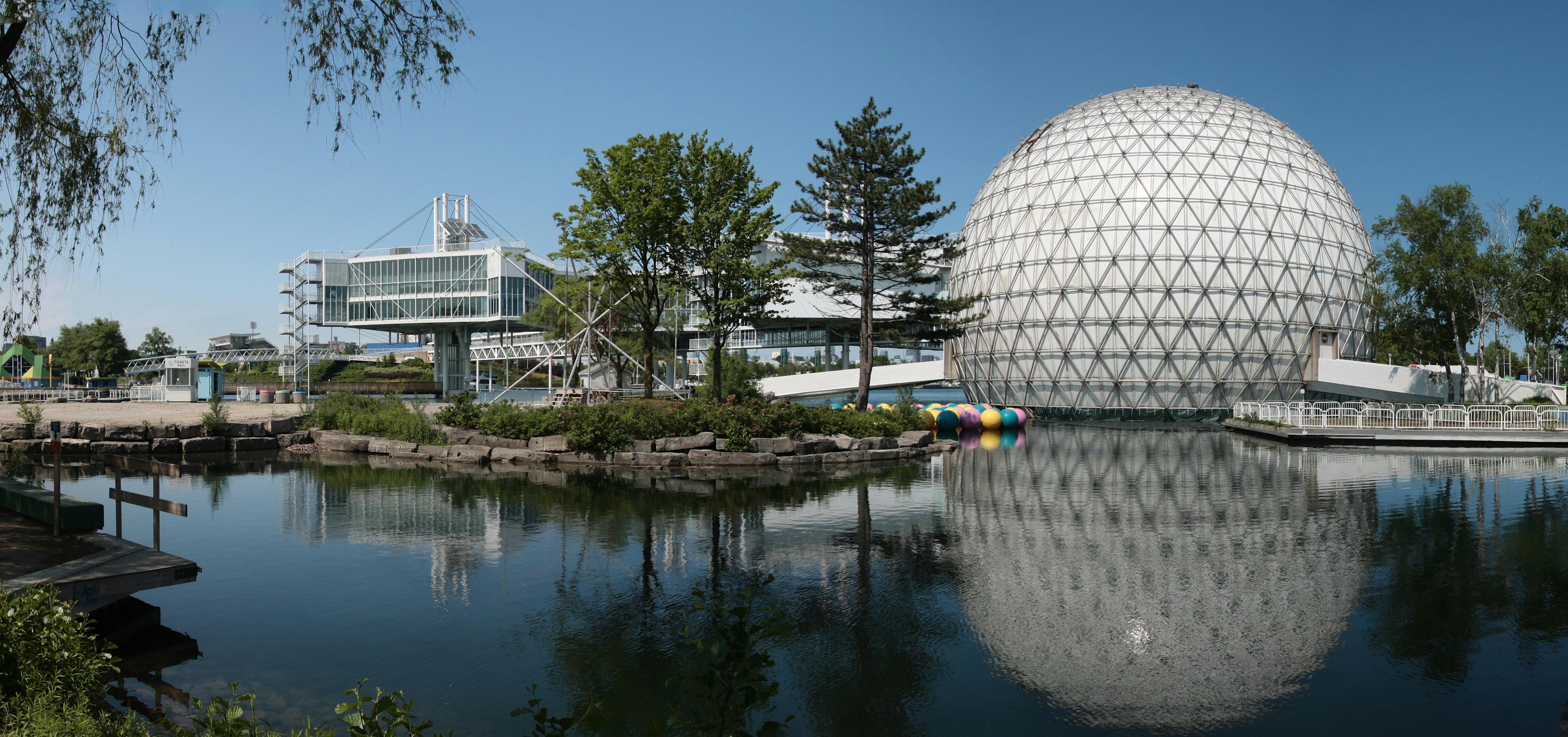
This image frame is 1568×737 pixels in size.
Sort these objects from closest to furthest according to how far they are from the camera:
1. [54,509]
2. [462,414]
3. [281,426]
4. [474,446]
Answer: [54,509] → [474,446] → [462,414] → [281,426]

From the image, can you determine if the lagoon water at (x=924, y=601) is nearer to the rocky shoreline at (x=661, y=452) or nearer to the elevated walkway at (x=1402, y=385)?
the rocky shoreline at (x=661, y=452)

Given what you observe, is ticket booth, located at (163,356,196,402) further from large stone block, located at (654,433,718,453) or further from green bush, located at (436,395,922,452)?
large stone block, located at (654,433,718,453)

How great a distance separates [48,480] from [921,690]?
2110cm

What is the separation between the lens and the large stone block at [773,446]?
23.3 m

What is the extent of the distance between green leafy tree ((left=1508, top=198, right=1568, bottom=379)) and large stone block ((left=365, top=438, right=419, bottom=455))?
42100 mm

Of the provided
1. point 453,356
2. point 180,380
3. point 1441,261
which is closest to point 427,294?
point 453,356

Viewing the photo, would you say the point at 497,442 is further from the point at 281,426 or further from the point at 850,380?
the point at 850,380

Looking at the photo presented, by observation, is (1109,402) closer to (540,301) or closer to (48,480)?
(48,480)

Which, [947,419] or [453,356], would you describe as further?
[453,356]

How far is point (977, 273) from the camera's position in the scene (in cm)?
5353

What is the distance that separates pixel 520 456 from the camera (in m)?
23.4

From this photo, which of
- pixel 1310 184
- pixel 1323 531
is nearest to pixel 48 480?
pixel 1323 531

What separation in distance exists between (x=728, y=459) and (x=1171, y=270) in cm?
3349

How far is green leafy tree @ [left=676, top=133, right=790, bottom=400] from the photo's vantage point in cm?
3091
